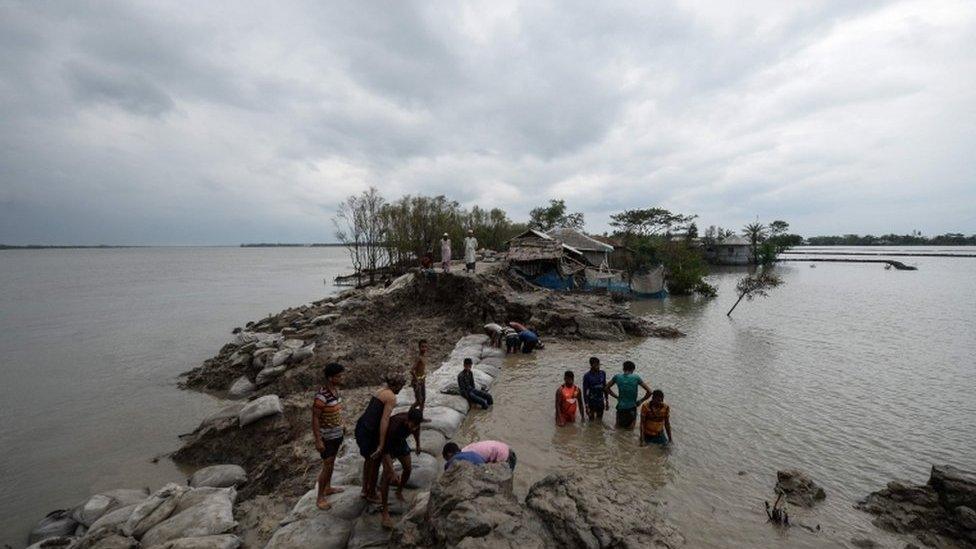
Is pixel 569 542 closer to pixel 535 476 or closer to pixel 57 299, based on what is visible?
pixel 535 476

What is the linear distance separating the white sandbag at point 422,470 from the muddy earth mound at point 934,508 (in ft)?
19.4

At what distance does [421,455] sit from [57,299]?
134 feet

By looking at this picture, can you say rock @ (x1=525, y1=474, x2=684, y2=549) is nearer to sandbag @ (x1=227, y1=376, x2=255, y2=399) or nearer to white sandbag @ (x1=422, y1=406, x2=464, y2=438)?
white sandbag @ (x1=422, y1=406, x2=464, y2=438)

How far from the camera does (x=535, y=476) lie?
6293 mm

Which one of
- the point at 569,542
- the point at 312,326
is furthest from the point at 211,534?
the point at 312,326

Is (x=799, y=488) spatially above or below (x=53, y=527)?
above

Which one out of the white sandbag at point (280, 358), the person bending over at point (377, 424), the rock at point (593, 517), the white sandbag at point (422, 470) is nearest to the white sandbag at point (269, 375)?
the white sandbag at point (280, 358)

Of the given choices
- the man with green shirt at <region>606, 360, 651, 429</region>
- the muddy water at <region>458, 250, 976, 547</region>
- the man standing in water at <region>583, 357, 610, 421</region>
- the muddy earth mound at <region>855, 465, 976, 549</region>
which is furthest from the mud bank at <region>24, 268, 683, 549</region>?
the muddy earth mound at <region>855, 465, 976, 549</region>

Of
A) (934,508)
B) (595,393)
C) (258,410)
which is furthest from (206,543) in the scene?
(934,508)

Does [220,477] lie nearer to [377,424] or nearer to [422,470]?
[422,470]

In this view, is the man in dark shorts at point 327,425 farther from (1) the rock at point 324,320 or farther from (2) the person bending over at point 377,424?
(1) the rock at point 324,320

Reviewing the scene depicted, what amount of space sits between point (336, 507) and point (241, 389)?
8440mm

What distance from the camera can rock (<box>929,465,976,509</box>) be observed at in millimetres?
5457

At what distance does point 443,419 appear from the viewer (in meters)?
7.51
